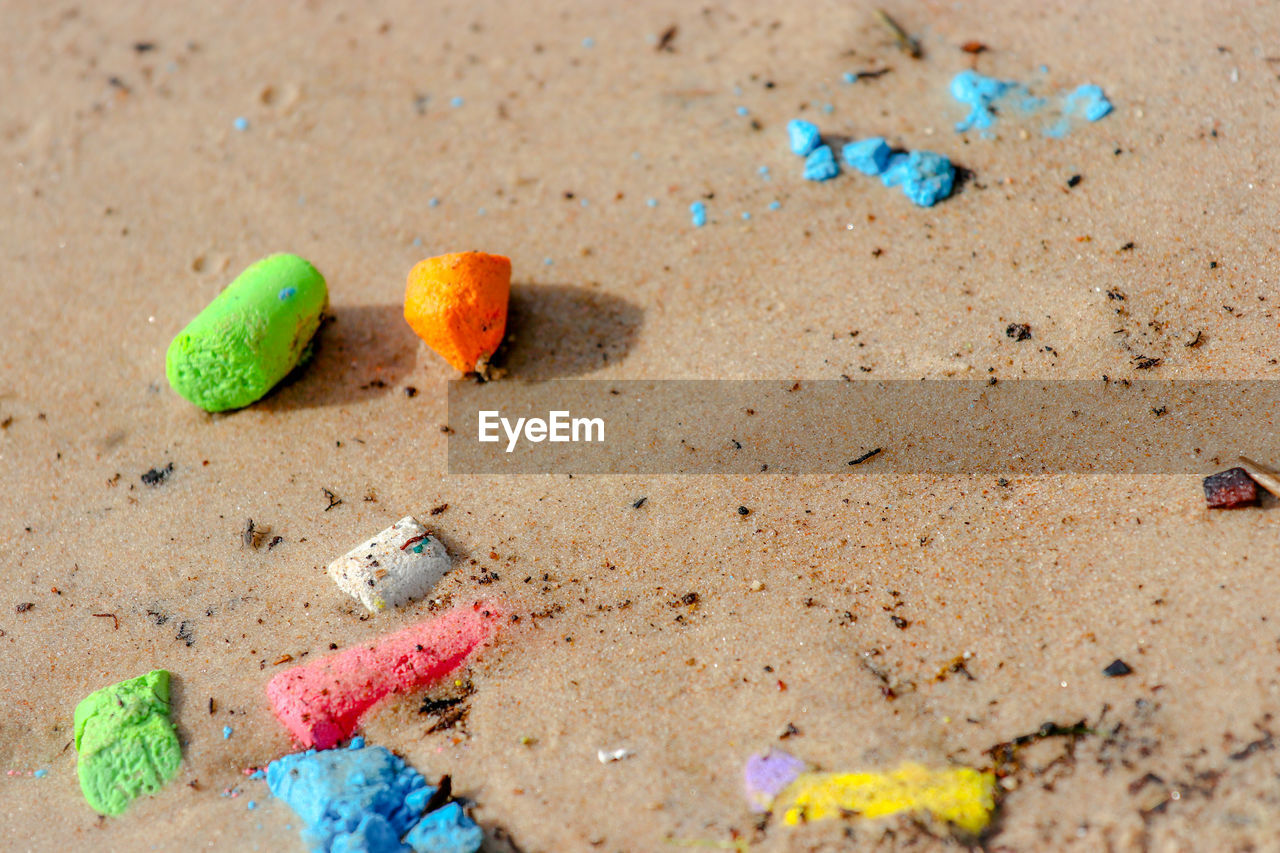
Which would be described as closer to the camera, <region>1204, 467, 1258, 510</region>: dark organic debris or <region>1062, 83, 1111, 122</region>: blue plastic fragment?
<region>1204, 467, 1258, 510</region>: dark organic debris

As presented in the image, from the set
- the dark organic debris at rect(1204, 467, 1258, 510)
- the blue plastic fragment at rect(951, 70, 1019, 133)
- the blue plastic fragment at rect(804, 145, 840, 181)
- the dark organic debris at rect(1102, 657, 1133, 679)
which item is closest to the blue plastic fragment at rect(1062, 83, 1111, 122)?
the blue plastic fragment at rect(951, 70, 1019, 133)

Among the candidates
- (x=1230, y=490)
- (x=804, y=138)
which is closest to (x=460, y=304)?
(x=804, y=138)

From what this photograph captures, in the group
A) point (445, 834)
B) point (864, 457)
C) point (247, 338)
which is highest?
point (247, 338)

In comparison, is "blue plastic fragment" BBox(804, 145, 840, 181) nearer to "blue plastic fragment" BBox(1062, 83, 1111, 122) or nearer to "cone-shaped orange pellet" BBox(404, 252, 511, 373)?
"blue plastic fragment" BBox(1062, 83, 1111, 122)

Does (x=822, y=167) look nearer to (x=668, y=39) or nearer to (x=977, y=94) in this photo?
(x=977, y=94)

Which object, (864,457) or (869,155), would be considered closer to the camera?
(864,457)

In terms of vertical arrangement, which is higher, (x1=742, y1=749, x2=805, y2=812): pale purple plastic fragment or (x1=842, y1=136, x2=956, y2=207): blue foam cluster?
(x1=842, y1=136, x2=956, y2=207): blue foam cluster

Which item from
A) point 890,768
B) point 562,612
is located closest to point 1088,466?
point 890,768
